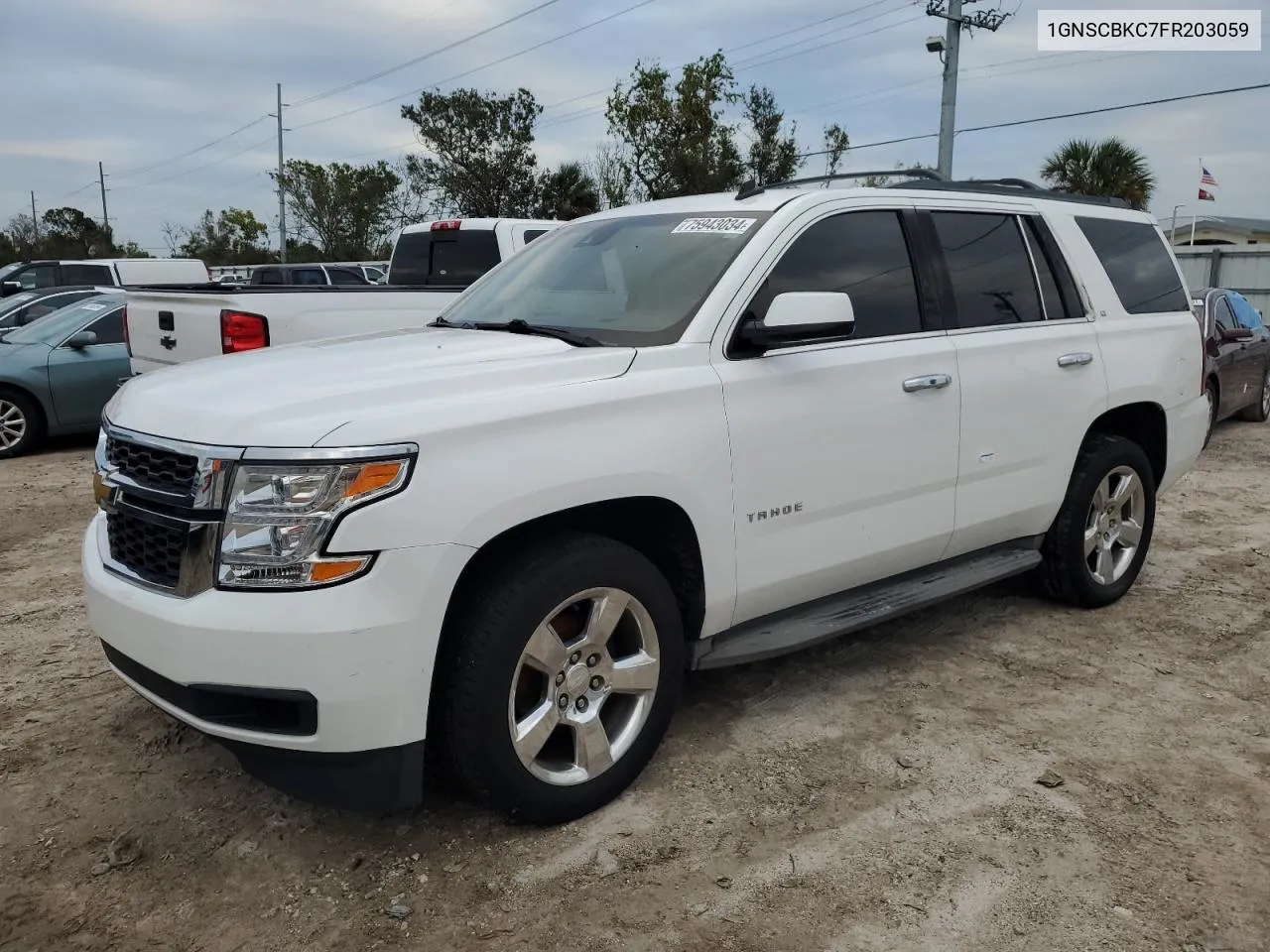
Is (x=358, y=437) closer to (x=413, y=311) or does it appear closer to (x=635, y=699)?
(x=635, y=699)

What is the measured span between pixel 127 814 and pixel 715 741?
1929 millimetres

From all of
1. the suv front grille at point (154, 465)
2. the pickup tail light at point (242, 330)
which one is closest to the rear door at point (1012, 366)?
the suv front grille at point (154, 465)

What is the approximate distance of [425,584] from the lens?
8.43 feet

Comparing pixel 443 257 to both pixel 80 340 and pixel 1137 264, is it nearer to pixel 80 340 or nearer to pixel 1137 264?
pixel 80 340

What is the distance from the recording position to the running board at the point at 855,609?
3.42 metres

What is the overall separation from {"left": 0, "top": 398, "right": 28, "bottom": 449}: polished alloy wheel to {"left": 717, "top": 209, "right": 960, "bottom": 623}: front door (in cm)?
867

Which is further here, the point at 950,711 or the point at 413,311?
the point at 413,311

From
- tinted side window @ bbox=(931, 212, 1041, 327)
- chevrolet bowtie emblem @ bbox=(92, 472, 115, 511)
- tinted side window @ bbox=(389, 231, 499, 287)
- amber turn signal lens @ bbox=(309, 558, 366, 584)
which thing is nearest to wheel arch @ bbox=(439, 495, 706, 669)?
amber turn signal lens @ bbox=(309, 558, 366, 584)

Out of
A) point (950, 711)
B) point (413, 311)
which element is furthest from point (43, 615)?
point (950, 711)

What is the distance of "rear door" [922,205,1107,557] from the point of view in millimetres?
4098

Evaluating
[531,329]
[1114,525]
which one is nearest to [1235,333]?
[1114,525]

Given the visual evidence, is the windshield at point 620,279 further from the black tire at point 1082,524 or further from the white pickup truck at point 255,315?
the white pickup truck at point 255,315

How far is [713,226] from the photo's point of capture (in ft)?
12.1

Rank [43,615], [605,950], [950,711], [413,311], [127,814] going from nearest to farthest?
[605,950] < [127,814] < [950,711] < [43,615] < [413,311]
